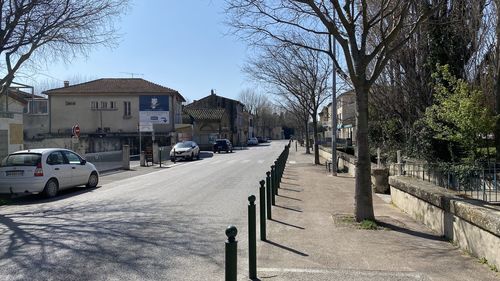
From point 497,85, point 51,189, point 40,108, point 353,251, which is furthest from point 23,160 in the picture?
point 40,108

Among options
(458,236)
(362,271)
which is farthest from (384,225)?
(362,271)

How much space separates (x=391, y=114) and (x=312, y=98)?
1225cm

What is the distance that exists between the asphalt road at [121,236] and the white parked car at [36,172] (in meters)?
0.43

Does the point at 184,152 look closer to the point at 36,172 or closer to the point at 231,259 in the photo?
the point at 36,172

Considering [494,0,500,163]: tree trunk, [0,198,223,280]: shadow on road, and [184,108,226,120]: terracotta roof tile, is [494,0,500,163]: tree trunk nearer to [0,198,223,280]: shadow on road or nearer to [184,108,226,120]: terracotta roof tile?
[0,198,223,280]: shadow on road

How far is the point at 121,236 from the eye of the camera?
334 inches

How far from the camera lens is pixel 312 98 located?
32.9 meters

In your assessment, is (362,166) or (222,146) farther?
(222,146)

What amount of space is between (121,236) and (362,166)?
15.0 feet

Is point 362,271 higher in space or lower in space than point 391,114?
lower

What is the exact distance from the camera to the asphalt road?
6.34m

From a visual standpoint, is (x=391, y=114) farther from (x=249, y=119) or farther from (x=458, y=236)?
(x=249, y=119)

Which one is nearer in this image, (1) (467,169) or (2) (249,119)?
(1) (467,169)

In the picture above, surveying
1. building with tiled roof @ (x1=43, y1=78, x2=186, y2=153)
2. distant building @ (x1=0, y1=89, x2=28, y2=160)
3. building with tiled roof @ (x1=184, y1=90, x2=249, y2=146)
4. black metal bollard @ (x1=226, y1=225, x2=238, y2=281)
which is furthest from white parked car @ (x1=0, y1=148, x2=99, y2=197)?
building with tiled roof @ (x1=184, y1=90, x2=249, y2=146)
